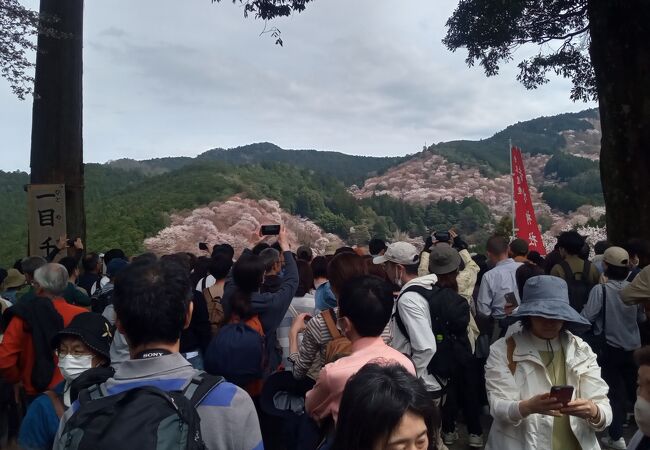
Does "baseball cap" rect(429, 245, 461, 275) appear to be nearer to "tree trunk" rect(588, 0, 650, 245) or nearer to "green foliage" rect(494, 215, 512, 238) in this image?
"tree trunk" rect(588, 0, 650, 245)

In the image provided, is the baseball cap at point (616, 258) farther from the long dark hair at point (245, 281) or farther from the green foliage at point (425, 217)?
the green foliage at point (425, 217)

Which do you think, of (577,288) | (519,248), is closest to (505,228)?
(519,248)

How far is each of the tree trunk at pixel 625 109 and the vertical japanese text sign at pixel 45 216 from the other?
685 centimetres

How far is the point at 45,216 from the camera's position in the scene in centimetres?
690

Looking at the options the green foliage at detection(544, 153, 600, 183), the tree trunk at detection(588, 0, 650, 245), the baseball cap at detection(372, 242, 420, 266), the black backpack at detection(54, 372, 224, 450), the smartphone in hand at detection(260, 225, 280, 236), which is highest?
the green foliage at detection(544, 153, 600, 183)

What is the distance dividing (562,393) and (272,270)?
2487mm

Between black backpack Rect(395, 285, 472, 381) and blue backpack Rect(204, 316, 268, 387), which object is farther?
black backpack Rect(395, 285, 472, 381)

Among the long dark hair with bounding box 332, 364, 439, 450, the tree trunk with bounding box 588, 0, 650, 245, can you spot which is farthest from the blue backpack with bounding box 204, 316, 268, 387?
the tree trunk with bounding box 588, 0, 650, 245

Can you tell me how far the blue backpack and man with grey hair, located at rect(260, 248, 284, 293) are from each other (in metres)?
0.72

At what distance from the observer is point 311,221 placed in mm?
29266

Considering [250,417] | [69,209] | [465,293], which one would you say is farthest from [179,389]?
[69,209]

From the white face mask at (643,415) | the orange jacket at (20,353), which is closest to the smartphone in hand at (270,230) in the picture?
the orange jacket at (20,353)

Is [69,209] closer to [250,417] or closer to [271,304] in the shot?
[271,304]

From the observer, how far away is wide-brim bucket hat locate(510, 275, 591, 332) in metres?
2.32
